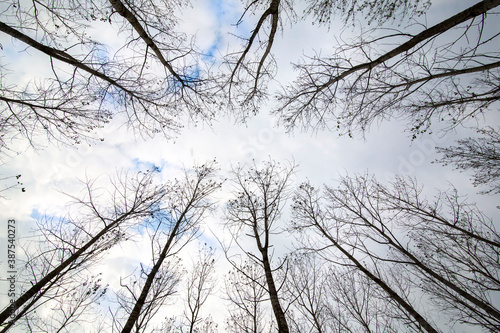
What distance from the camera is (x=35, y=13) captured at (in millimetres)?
3273

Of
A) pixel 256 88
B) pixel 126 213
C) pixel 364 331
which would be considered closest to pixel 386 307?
pixel 364 331

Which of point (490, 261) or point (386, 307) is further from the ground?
point (490, 261)

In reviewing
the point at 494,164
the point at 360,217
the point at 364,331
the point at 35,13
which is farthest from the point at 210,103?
the point at 364,331

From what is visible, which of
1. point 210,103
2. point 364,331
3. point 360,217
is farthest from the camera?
point 364,331

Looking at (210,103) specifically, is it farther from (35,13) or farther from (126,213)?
(126,213)

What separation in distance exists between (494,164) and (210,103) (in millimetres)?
9175

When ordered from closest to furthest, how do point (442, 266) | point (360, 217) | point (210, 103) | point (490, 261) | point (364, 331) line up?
point (210, 103), point (490, 261), point (442, 266), point (360, 217), point (364, 331)

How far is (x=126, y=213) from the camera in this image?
6867 mm

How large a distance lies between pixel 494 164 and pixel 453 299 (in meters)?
4.51

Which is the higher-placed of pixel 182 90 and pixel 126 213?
pixel 182 90

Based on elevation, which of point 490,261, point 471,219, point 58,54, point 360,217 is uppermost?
point 58,54

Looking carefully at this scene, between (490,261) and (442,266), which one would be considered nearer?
(490,261)

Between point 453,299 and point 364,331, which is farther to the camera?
point 364,331

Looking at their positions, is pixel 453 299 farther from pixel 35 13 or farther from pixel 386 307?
pixel 35 13
